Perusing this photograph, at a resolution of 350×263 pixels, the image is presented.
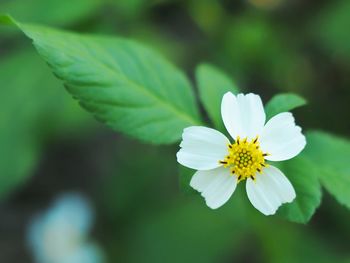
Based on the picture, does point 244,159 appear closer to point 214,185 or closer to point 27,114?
point 214,185

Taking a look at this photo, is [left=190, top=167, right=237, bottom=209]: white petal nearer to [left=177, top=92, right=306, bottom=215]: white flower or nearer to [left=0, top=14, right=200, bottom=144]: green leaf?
[left=177, top=92, right=306, bottom=215]: white flower

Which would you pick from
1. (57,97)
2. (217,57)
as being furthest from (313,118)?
(57,97)

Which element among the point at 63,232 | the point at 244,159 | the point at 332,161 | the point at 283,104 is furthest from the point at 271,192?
the point at 63,232

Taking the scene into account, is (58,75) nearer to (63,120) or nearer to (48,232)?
(63,120)

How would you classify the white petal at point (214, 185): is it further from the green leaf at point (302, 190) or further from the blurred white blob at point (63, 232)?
the blurred white blob at point (63, 232)

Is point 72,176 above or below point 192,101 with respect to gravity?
below

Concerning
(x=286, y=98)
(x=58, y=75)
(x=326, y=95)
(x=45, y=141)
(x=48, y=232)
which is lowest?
(x=326, y=95)

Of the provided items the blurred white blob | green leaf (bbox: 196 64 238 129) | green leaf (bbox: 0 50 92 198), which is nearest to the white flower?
green leaf (bbox: 196 64 238 129)
